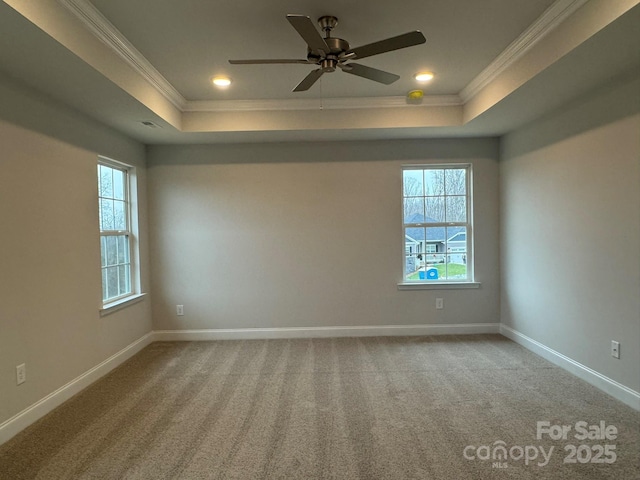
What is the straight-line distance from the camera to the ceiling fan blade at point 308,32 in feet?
5.49

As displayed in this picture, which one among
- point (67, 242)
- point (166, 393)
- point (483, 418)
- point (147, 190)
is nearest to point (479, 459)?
point (483, 418)

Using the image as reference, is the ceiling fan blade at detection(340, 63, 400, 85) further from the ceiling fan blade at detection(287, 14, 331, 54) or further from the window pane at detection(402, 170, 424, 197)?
the window pane at detection(402, 170, 424, 197)

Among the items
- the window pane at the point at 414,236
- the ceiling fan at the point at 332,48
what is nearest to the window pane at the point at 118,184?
the ceiling fan at the point at 332,48

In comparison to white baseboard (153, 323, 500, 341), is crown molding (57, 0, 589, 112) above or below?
above

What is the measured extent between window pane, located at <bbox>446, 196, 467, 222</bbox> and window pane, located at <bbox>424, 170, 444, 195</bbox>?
0.16m

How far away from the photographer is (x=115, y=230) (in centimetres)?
371

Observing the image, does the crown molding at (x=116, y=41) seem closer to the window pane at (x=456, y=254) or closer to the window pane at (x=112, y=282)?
the window pane at (x=112, y=282)

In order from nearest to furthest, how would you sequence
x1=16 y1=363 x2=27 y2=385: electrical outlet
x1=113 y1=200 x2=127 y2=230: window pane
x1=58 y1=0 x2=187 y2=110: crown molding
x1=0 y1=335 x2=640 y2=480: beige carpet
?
x1=0 y1=335 x2=640 y2=480: beige carpet < x1=58 y1=0 x2=187 y2=110: crown molding < x1=16 y1=363 x2=27 y2=385: electrical outlet < x1=113 y1=200 x2=127 y2=230: window pane

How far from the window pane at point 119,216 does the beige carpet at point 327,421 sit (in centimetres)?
143

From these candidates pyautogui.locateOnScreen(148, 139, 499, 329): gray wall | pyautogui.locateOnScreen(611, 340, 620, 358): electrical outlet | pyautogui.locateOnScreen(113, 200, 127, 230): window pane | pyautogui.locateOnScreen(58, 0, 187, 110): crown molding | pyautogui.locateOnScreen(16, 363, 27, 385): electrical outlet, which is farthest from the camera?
pyautogui.locateOnScreen(148, 139, 499, 329): gray wall

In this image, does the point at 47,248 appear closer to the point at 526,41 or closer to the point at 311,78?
the point at 311,78

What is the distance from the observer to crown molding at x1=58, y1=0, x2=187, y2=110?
80.9 inches

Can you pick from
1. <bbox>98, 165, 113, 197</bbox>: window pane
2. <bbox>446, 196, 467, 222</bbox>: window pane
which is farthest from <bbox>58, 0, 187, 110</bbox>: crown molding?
<bbox>446, 196, 467, 222</bbox>: window pane

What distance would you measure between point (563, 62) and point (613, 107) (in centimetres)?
65
